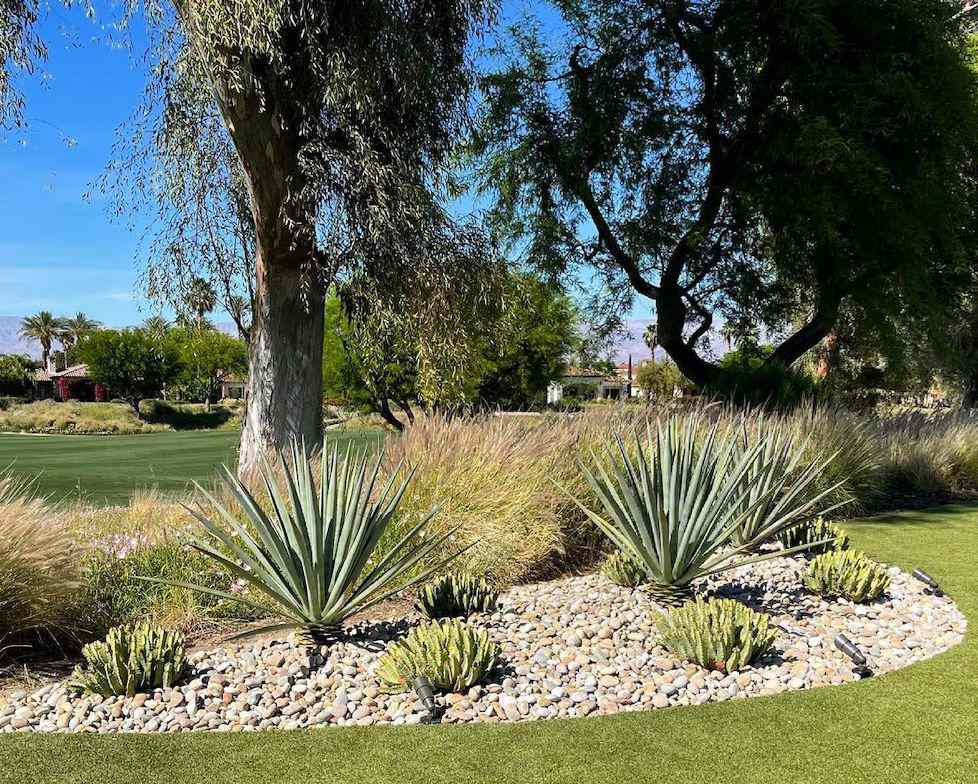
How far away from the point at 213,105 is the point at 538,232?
7.96 metres

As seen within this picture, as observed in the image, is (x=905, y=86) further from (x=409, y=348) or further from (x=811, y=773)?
(x=811, y=773)

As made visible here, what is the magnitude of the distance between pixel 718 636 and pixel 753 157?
1228 centimetres

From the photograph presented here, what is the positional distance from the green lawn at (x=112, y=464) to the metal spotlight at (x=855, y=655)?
400 inches

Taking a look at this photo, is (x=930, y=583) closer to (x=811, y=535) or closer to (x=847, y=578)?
(x=847, y=578)

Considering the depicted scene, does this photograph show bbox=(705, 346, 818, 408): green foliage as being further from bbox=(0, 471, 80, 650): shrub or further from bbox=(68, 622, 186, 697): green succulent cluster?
bbox=(68, 622, 186, 697): green succulent cluster

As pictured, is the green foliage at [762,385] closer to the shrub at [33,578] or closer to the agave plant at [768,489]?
the agave plant at [768,489]

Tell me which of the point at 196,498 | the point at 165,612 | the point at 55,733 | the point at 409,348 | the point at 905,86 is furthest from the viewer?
the point at 905,86

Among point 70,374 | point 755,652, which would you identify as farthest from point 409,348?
point 70,374

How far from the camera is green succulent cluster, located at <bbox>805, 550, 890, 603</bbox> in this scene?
637 cm

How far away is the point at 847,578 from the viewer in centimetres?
642

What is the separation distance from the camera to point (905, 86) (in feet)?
44.8

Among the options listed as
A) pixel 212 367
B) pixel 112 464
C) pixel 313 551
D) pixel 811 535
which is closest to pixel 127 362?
pixel 212 367

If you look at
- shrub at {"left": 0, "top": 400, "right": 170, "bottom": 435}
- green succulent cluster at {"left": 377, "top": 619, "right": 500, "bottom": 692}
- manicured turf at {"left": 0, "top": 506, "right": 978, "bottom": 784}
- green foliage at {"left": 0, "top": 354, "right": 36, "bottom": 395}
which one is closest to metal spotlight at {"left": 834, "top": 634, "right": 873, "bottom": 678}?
manicured turf at {"left": 0, "top": 506, "right": 978, "bottom": 784}

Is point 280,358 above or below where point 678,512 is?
above
